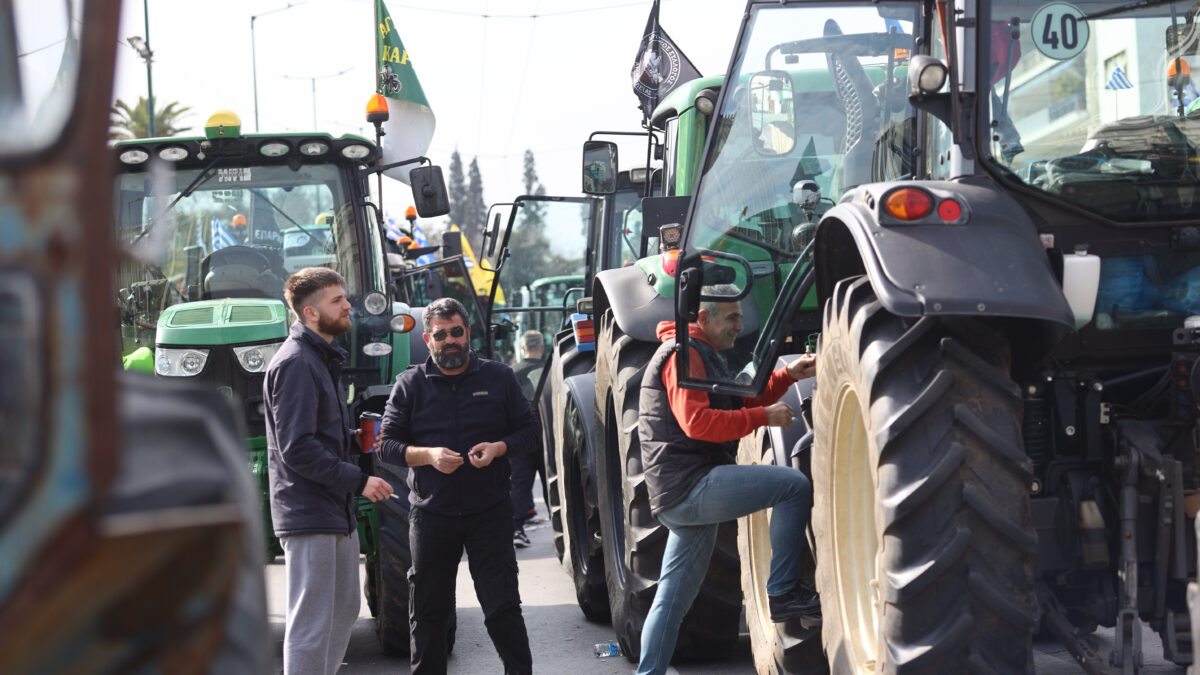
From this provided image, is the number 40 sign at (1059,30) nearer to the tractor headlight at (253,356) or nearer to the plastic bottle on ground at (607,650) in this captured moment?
the plastic bottle on ground at (607,650)

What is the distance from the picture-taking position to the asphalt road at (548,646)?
5992mm

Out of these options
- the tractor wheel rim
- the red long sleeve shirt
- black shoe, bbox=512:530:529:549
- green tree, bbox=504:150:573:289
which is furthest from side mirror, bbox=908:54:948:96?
green tree, bbox=504:150:573:289

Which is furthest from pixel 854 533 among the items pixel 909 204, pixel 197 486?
pixel 197 486

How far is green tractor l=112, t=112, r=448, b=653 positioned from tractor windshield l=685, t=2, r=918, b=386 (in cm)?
257

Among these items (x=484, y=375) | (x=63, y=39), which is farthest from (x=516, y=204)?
(x=63, y=39)

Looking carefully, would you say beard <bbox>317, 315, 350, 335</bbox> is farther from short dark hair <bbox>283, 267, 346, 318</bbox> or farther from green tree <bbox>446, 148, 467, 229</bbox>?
green tree <bbox>446, 148, 467, 229</bbox>

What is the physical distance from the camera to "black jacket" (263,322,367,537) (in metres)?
4.90

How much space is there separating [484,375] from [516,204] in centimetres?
452

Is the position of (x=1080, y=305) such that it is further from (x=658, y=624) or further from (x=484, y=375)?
(x=484, y=375)

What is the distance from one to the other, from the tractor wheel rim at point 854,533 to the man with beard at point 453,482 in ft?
5.41

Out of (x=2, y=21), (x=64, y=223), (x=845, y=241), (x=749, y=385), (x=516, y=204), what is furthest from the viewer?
(x=516, y=204)

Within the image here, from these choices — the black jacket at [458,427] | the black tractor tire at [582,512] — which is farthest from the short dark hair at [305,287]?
the black tractor tire at [582,512]

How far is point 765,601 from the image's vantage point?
5492mm

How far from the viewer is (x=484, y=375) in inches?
223
